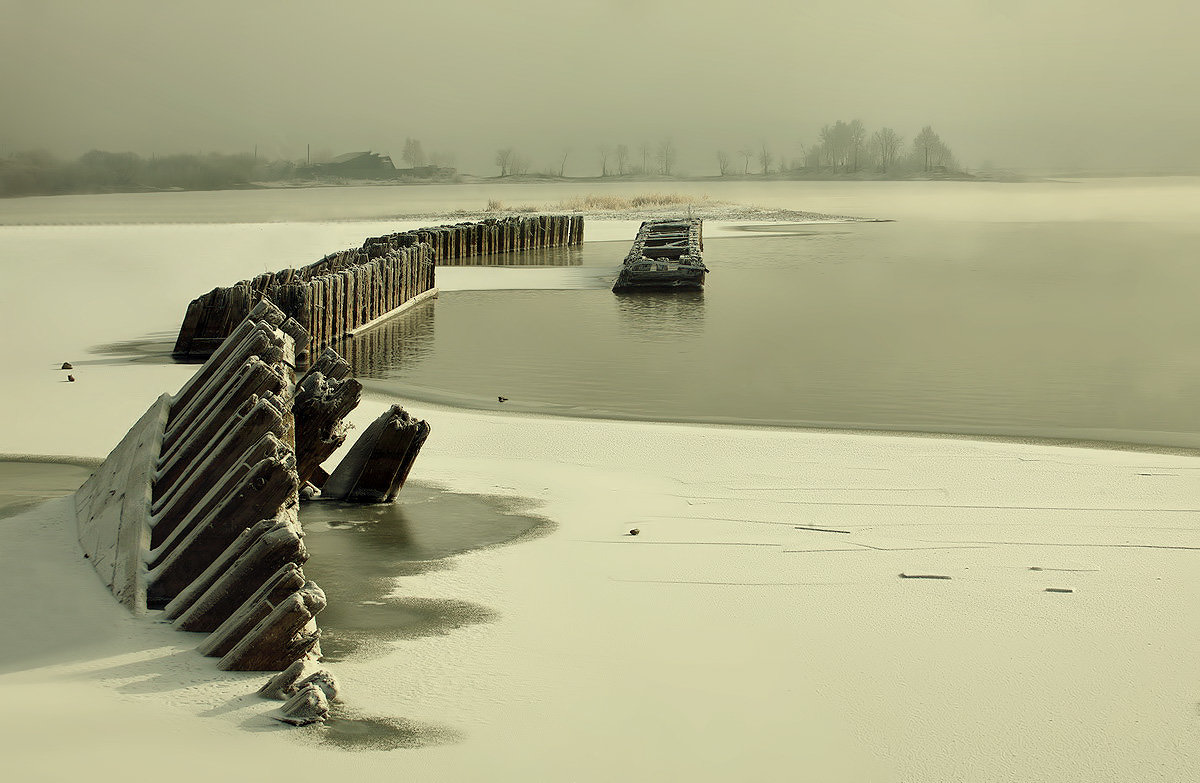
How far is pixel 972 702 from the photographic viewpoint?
5.29 meters

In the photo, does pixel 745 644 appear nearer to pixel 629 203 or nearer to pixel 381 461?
pixel 381 461

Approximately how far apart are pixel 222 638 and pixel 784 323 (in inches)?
775

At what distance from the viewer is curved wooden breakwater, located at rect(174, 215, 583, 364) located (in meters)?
15.5

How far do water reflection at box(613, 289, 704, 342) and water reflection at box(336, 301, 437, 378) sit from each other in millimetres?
3589

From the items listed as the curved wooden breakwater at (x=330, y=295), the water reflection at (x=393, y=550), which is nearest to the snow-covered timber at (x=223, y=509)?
the water reflection at (x=393, y=550)

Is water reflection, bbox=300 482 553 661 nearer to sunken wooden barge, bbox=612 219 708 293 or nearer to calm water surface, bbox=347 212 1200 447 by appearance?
calm water surface, bbox=347 212 1200 447

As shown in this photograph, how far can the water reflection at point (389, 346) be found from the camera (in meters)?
17.4

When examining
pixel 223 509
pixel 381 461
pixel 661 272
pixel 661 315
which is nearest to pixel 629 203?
pixel 661 272

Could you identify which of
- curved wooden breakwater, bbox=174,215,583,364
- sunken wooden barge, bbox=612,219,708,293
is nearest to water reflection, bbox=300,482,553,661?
curved wooden breakwater, bbox=174,215,583,364

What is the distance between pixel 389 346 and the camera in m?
19.5

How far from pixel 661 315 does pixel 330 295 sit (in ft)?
26.9

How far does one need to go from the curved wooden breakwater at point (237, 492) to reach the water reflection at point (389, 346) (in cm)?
800

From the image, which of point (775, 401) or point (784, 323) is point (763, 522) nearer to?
point (775, 401)

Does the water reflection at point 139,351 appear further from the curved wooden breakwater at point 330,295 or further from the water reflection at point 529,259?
the water reflection at point 529,259
